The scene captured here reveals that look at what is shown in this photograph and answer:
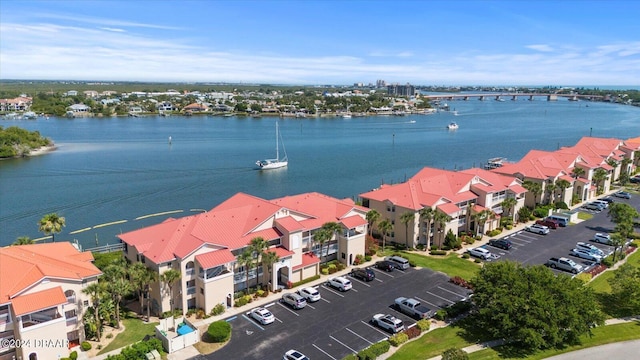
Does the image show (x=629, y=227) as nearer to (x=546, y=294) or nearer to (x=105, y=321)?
(x=546, y=294)

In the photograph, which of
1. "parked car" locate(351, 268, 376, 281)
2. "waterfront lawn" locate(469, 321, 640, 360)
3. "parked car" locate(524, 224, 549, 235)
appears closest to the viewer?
"waterfront lawn" locate(469, 321, 640, 360)

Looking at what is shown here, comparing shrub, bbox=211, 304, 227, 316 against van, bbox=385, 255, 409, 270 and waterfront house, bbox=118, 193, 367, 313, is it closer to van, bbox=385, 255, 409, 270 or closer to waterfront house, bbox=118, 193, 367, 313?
waterfront house, bbox=118, 193, 367, 313

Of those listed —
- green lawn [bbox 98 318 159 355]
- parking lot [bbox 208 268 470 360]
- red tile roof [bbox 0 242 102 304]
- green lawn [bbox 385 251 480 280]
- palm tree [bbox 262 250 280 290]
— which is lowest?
green lawn [bbox 98 318 159 355]

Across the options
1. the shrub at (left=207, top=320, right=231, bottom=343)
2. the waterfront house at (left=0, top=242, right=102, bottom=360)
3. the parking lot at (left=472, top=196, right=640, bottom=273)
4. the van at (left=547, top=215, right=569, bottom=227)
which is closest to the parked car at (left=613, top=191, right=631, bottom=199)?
the parking lot at (left=472, top=196, right=640, bottom=273)

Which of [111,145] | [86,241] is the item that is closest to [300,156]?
[111,145]

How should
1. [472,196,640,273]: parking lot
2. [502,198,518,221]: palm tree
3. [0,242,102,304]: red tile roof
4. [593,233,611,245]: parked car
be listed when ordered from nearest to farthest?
[0,242,102,304]: red tile roof < [472,196,640,273]: parking lot < [593,233,611,245]: parked car < [502,198,518,221]: palm tree

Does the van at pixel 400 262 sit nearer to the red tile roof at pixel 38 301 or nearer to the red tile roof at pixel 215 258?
the red tile roof at pixel 215 258

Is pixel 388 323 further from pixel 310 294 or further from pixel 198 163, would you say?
Result: pixel 198 163
